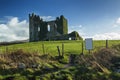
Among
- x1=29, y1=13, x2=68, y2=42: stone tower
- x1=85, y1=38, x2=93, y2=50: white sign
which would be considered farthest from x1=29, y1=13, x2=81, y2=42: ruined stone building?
x1=85, y1=38, x2=93, y2=50: white sign

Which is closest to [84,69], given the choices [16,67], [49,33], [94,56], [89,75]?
Result: [89,75]

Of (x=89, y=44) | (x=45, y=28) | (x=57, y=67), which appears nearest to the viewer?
(x=57, y=67)

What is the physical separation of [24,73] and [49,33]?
6040 centimetres

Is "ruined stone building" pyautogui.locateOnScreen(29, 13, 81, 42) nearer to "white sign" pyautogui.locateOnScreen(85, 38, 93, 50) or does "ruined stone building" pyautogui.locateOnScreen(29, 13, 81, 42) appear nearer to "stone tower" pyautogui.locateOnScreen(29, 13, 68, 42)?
"stone tower" pyautogui.locateOnScreen(29, 13, 68, 42)

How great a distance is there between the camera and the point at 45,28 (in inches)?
3162

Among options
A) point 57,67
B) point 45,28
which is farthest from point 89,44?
point 45,28

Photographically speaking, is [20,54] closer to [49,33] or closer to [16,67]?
[16,67]

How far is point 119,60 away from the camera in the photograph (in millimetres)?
23047

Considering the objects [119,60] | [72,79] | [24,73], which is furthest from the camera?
[119,60]

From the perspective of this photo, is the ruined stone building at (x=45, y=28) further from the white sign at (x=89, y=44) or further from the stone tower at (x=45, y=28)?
the white sign at (x=89, y=44)

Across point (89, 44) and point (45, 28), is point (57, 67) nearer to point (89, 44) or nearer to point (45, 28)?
point (89, 44)

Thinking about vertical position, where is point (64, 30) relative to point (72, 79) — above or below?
above

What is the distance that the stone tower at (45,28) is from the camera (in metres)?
78.5

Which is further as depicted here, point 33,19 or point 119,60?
point 33,19
